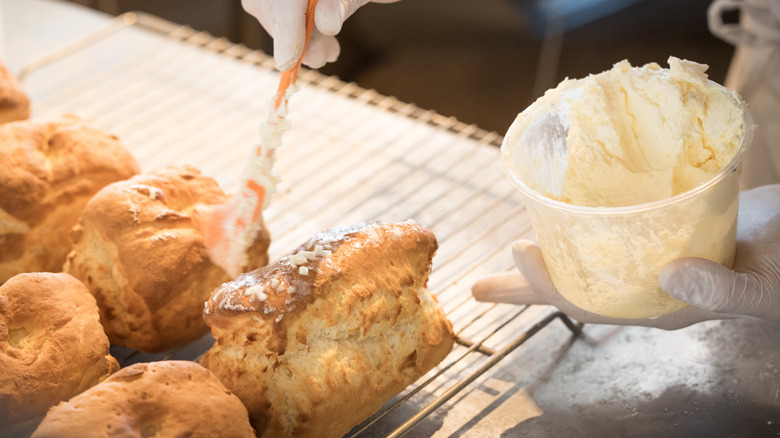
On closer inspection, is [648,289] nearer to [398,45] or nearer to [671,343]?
[671,343]

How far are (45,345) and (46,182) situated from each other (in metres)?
Answer: 0.50

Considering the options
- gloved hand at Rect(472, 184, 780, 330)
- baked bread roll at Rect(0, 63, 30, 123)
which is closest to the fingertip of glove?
gloved hand at Rect(472, 184, 780, 330)

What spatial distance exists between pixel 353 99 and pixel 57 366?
1392 mm

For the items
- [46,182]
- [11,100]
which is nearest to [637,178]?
[46,182]

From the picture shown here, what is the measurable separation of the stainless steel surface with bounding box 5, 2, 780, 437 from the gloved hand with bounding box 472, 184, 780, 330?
3.2 inches

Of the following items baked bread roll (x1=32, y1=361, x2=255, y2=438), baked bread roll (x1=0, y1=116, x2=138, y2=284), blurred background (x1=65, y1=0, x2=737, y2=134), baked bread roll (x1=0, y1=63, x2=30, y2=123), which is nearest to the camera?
baked bread roll (x1=32, y1=361, x2=255, y2=438)

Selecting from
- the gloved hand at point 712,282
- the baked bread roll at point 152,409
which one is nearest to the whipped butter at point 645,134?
the gloved hand at point 712,282

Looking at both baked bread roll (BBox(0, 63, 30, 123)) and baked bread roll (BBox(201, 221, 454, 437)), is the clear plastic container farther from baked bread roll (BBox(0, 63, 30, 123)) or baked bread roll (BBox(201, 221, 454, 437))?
baked bread roll (BBox(0, 63, 30, 123))

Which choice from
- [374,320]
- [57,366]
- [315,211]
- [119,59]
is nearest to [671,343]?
[374,320]

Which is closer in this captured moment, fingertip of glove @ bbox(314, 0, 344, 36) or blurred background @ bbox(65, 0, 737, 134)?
fingertip of glove @ bbox(314, 0, 344, 36)

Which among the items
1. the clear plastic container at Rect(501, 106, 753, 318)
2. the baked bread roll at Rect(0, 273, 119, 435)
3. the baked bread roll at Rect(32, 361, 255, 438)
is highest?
the clear plastic container at Rect(501, 106, 753, 318)

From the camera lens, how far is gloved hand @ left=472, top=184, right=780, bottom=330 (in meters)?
1.18

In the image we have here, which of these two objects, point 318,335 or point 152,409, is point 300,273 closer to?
point 318,335

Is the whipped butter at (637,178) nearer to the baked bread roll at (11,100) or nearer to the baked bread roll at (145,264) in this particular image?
the baked bread roll at (145,264)
